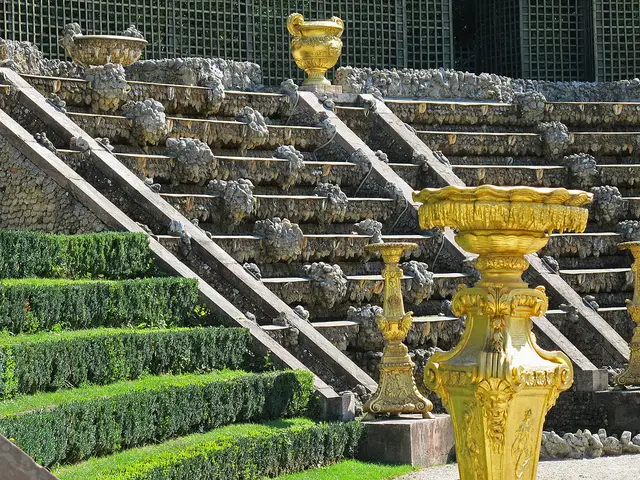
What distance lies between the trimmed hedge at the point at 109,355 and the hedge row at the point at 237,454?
941 mm

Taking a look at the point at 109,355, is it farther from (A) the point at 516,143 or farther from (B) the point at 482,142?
(A) the point at 516,143

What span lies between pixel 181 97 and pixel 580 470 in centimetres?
806

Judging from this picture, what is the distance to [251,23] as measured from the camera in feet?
88.9

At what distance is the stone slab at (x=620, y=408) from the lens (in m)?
18.8

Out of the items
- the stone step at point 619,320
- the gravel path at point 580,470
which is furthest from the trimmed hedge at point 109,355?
the stone step at point 619,320

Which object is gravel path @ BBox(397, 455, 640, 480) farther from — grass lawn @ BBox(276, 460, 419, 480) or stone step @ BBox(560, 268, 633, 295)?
stone step @ BBox(560, 268, 633, 295)

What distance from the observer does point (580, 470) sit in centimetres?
1590

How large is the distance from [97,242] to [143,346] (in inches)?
75.1

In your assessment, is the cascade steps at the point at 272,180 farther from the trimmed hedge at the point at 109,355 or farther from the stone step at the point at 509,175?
the stone step at the point at 509,175

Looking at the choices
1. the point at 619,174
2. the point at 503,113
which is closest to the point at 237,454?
the point at 619,174

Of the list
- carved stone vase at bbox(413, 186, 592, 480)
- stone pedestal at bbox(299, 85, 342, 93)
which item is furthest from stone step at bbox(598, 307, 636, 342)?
carved stone vase at bbox(413, 186, 592, 480)

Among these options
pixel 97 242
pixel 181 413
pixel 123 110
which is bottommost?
pixel 181 413

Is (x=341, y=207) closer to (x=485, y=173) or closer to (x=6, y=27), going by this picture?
(x=485, y=173)

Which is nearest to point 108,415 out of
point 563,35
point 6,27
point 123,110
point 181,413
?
point 181,413
